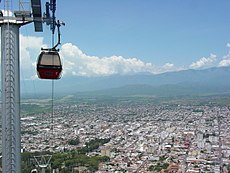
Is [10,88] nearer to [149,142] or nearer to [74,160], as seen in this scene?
[74,160]

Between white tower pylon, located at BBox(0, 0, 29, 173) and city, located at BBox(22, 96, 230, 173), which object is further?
city, located at BBox(22, 96, 230, 173)

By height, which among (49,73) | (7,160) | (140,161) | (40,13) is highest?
(40,13)

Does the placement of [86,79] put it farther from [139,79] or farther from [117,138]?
[117,138]

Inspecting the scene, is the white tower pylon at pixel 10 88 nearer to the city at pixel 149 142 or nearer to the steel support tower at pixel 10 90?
the steel support tower at pixel 10 90

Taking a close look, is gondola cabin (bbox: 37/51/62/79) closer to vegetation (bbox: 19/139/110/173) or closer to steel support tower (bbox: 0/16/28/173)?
steel support tower (bbox: 0/16/28/173)

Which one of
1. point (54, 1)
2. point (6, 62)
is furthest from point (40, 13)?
point (6, 62)

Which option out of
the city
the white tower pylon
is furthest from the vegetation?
the white tower pylon

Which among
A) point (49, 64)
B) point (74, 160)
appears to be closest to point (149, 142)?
point (74, 160)

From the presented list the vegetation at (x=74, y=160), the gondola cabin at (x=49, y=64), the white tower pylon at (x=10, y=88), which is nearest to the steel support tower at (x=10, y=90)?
the white tower pylon at (x=10, y=88)
